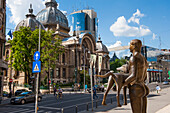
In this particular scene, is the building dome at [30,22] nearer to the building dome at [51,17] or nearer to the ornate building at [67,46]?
the ornate building at [67,46]

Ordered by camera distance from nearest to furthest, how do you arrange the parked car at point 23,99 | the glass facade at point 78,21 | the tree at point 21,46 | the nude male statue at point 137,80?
1. the nude male statue at point 137,80
2. the parked car at point 23,99
3. the tree at point 21,46
4. the glass facade at point 78,21

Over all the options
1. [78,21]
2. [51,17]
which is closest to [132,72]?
[51,17]

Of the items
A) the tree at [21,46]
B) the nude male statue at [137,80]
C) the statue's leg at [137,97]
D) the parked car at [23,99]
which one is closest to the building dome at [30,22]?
the tree at [21,46]

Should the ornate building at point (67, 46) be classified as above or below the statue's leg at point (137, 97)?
above

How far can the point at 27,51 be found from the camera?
3716cm

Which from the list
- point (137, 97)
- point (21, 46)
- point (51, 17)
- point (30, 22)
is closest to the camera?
point (137, 97)

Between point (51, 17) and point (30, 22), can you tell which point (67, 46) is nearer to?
point (30, 22)

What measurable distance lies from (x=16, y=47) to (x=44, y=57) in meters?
6.06

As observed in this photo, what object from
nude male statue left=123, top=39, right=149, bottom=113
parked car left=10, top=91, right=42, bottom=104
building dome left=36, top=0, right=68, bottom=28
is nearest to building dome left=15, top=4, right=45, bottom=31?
building dome left=36, top=0, right=68, bottom=28


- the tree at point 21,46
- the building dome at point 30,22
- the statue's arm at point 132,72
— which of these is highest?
the building dome at point 30,22

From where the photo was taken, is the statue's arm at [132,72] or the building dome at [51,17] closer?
the statue's arm at [132,72]

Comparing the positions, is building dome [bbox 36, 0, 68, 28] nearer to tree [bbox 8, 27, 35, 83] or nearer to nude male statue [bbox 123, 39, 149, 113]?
tree [bbox 8, 27, 35, 83]

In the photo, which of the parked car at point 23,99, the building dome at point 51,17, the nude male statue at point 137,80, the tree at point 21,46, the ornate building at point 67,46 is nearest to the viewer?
the nude male statue at point 137,80

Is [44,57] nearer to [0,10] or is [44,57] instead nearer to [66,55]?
[0,10]
